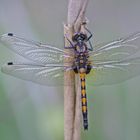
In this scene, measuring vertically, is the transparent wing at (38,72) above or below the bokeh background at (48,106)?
above

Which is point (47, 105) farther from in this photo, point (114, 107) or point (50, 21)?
point (50, 21)

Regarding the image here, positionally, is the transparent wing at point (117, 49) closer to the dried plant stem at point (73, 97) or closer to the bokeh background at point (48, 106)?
the bokeh background at point (48, 106)

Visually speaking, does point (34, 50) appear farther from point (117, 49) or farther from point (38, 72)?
point (117, 49)

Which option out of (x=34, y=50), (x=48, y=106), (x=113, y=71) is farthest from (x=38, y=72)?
(x=113, y=71)

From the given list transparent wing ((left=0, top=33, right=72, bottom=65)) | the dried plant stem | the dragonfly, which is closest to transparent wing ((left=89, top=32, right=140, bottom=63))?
the dragonfly

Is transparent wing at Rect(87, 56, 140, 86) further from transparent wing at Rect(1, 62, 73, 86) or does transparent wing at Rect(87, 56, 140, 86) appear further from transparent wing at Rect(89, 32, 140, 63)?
transparent wing at Rect(1, 62, 73, 86)

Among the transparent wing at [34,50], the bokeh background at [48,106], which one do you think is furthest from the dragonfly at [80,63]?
the bokeh background at [48,106]

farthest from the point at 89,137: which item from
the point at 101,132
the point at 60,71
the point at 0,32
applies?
the point at 0,32
